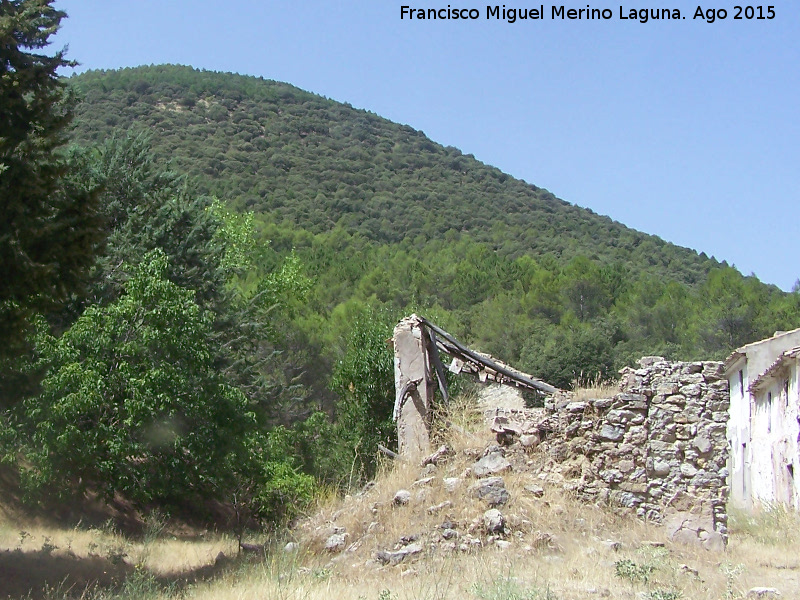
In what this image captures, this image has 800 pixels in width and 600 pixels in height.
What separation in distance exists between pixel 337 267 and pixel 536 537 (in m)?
38.2

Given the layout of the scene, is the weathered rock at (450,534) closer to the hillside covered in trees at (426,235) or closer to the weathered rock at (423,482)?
the weathered rock at (423,482)

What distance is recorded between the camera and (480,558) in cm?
972

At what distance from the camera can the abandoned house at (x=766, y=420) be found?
22.9 meters

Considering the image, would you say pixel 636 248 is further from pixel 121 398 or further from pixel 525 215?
pixel 121 398

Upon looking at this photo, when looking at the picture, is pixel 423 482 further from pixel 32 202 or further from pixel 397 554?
pixel 32 202

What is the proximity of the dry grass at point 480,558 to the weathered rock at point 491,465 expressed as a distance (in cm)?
17

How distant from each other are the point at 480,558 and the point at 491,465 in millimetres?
2496

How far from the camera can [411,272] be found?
161 ft

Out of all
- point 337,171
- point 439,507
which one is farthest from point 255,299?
Answer: point 337,171

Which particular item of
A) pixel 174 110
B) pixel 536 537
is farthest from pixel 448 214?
pixel 536 537

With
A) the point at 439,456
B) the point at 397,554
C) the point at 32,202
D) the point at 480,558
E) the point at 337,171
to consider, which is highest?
the point at 337,171

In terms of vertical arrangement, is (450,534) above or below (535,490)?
below

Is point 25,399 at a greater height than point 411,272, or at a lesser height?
lesser

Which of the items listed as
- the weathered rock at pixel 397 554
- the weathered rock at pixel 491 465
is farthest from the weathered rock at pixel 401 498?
the weathered rock at pixel 397 554
